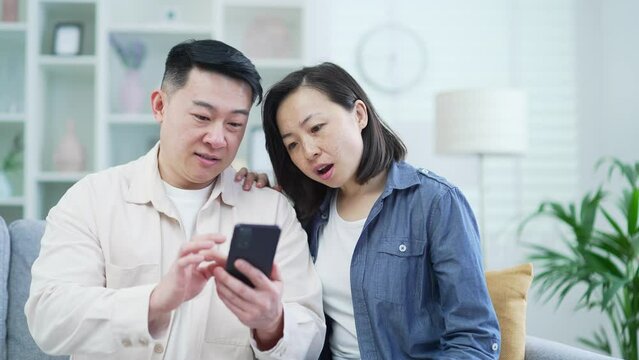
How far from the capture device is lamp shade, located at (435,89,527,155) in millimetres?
3059

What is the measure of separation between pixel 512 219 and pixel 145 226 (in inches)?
107

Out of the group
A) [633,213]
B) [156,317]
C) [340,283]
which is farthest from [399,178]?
[633,213]

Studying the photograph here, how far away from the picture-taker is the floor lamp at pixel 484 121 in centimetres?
306

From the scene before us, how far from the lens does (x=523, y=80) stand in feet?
12.8

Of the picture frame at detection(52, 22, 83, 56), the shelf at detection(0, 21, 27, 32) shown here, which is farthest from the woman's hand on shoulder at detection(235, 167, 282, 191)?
the shelf at detection(0, 21, 27, 32)

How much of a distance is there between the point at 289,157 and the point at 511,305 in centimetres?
69

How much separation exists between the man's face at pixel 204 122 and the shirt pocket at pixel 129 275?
0.24 metres

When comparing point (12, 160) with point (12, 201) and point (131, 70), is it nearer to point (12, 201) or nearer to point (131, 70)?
point (12, 201)

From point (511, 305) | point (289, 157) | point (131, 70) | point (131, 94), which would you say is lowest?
point (511, 305)

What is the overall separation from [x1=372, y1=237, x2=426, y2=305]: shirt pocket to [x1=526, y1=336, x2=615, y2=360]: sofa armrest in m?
0.38

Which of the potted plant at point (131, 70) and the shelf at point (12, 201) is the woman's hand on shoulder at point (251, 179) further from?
the shelf at point (12, 201)

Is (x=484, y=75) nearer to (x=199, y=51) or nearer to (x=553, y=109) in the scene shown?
(x=553, y=109)

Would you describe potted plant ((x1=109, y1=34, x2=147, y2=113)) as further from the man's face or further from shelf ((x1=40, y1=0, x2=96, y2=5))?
the man's face

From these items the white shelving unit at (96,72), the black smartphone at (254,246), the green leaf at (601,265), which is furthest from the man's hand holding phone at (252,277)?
the white shelving unit at (96,72)
